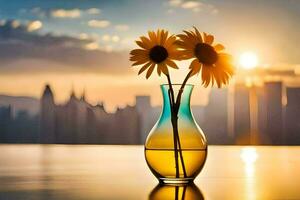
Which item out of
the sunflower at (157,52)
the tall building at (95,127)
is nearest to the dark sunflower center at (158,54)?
the sunflower at (157,52)

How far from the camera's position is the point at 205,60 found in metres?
1.12

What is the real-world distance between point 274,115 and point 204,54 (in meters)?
2.21

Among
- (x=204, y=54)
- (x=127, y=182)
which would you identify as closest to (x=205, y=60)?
(x=204, y=54)

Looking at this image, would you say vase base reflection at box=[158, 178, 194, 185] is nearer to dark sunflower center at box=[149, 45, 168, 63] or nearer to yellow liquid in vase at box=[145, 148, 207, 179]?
yellow liquid in vase at box=[145, 148, 207, 179]

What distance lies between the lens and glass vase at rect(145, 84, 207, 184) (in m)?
1.12

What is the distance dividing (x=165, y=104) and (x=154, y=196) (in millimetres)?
197

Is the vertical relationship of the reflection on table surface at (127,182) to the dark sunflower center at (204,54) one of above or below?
below

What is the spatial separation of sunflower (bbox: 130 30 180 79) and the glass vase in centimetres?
5

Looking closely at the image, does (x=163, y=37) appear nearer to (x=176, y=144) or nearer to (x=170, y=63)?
(x=170, y=63)

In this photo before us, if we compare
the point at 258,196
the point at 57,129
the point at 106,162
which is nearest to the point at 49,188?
the point at 258,196

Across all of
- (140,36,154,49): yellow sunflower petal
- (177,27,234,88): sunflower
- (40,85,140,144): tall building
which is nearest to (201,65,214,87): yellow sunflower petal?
(177,27,234,88): sunflower

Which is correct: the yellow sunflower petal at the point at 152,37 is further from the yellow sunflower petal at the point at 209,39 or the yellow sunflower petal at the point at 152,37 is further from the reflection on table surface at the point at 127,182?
the reflection on table surface at the point at 127,182

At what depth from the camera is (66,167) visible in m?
1.72

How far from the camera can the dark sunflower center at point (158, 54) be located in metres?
1.13
